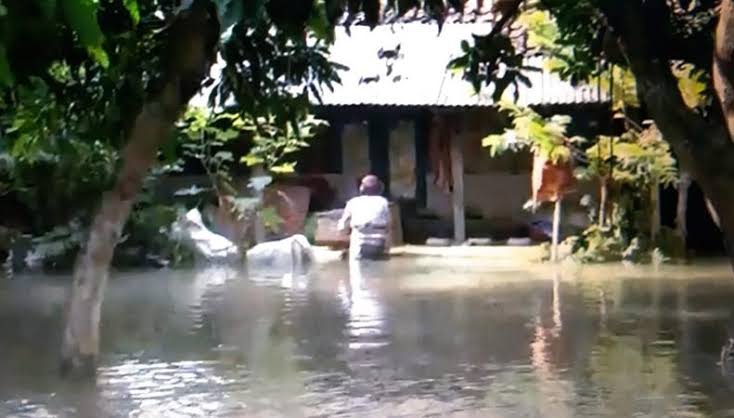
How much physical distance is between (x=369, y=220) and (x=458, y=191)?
2.42 meters

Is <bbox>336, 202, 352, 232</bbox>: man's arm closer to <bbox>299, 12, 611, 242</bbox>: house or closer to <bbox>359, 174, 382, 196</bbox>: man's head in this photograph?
<bbox>359, 174, 382, 196</bbox>: man's head

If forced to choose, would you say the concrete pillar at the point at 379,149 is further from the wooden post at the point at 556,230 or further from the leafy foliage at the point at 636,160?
the leafy foliage at the point at 636,160

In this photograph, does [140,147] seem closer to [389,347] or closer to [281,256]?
[389,347]

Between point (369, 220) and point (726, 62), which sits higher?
point (726, 62)

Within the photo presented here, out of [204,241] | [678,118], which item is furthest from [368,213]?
[678,118]

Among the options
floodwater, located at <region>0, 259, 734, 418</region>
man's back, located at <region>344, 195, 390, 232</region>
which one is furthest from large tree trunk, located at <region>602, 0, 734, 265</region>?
man's back, located at <region>344, 195, 390, 232</region>

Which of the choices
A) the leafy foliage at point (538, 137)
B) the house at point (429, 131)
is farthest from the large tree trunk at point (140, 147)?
the house at point (429, 131)

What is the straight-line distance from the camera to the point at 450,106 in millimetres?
18781

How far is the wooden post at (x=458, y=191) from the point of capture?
19609 millimetres

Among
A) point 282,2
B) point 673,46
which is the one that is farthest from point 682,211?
point 282,2

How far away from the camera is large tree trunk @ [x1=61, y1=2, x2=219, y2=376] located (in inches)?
290

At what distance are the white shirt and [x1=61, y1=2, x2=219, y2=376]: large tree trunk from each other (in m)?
9.99

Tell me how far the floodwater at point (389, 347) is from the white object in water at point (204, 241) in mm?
2052

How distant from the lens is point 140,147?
24.6 ft
